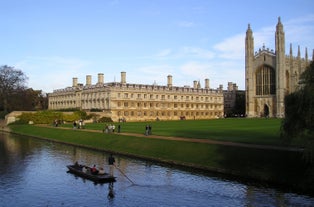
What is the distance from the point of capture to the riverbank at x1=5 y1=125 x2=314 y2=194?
70.3 feet

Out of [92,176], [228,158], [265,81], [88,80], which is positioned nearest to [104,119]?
[88,80]

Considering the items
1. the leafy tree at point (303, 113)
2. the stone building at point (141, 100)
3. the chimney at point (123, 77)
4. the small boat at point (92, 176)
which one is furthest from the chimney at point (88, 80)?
the leafy tree at point (303, 113)

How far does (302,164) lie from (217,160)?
6173 mm

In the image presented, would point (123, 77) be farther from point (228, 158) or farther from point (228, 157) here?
point (228, 158)

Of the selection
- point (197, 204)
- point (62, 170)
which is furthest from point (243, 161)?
point (62, 170)

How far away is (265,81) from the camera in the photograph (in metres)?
96.4

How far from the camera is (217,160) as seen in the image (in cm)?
2631

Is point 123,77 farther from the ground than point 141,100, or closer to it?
farther from the ground

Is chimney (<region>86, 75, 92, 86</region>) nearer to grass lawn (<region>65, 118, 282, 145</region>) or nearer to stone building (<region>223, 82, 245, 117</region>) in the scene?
stone building (<region>223, 82, 245, 117</region>)

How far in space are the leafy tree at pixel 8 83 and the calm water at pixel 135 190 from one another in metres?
57.6

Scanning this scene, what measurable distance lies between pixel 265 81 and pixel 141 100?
3054cm

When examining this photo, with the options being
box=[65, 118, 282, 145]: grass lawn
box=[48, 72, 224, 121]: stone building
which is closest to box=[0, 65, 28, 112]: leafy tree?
box=[48, 72, 224, 121]: stone building

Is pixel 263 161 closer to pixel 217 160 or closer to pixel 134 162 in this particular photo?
pixel 217 160

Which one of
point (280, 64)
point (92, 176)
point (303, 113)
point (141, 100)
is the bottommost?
point (92, 176)
